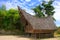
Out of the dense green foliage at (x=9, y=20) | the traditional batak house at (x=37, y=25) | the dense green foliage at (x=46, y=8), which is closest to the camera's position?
the traditional batak house at (x=37, y=25)

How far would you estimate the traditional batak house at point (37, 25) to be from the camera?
21500mm

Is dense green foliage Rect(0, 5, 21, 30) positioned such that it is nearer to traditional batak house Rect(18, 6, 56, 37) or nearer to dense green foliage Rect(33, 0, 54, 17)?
traditional batak house Rect(18, 6, 56, 37)

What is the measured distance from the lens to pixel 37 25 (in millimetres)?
21578

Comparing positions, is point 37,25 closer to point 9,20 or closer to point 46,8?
point 9,20

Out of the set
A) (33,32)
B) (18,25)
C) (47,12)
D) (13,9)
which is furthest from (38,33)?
(47,12)

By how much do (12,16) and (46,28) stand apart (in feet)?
19.9

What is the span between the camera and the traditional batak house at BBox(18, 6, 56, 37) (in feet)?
70.5

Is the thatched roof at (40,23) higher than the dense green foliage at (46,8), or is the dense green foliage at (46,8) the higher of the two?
the dense green foliage at (46,8)

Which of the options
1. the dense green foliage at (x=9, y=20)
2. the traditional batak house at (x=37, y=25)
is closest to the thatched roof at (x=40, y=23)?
the traditional batak house at (x=37, y=25)

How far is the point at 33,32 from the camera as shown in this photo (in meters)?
21.6

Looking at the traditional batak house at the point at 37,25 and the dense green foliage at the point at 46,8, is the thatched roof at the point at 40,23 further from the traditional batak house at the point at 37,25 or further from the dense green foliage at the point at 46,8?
the dense green foliage at the point at 46,8

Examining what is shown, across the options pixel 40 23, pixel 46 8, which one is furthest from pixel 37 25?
pixel 46 8

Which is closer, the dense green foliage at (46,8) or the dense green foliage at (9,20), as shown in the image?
the dense green foliage at (9,20)

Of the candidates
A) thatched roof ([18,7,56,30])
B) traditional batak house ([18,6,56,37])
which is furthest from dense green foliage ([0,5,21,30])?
thatched roof ([18,7,56,30])
